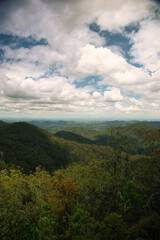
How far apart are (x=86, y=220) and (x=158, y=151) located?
21.6 m

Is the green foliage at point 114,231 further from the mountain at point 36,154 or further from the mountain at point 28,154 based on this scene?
the mountain at point 28,154

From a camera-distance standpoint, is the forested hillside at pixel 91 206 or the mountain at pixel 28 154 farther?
the mountain at pixel 28 154

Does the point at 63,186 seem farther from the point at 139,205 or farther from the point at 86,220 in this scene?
the point at 139,205

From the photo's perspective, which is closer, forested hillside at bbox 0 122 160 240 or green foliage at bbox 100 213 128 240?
green foliage at bbox 100 213 128 240

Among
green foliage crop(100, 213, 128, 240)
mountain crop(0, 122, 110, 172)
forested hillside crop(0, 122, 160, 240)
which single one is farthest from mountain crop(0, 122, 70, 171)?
green foliage crop(100, 213, 128, 240)

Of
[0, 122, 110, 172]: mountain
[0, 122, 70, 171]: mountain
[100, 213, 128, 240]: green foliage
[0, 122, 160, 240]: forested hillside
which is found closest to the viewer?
[100, 213, 128, 240]: green foliage

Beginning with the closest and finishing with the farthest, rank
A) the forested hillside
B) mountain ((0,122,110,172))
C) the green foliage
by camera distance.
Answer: the green foliage, the forested hillside, mountain ((0,122,110,172))

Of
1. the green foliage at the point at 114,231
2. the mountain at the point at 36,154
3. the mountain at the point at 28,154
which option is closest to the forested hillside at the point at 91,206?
the green foliage at the point at 114,231

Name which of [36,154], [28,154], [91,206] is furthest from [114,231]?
[36,154]

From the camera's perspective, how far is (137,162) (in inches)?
1447

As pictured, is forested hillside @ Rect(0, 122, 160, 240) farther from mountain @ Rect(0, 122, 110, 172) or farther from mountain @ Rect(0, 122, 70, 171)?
mountain @ Rect(0, 122, 70, 171)

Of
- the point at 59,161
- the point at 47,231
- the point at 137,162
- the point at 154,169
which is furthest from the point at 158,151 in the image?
the point at 59,161

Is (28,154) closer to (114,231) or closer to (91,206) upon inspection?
(91,206)

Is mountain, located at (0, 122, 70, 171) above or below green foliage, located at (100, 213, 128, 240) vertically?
below
